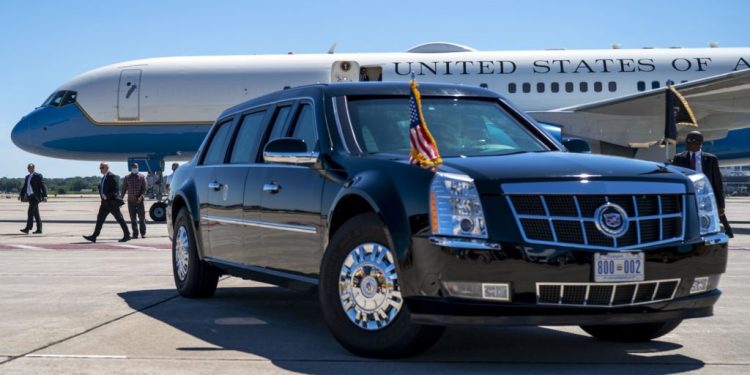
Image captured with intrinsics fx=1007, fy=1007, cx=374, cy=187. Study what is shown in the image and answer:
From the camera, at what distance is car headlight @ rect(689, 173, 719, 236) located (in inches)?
227

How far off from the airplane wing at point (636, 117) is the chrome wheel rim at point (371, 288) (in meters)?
18.2

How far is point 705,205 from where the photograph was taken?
19.2 ft

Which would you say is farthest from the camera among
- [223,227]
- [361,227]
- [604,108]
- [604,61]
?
[604,61]

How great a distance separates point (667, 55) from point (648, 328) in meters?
A: 21.0

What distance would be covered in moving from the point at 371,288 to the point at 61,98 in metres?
23.6

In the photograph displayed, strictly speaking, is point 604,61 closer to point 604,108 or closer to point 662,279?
point 604,108

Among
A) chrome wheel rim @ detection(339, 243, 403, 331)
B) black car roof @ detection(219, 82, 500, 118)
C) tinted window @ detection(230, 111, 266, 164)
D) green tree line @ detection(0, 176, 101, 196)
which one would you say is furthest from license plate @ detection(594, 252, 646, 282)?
green tree line @ detection(0, 176, 101, 196)

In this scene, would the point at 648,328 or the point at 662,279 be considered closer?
the point at 662,279

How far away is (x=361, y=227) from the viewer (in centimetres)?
577

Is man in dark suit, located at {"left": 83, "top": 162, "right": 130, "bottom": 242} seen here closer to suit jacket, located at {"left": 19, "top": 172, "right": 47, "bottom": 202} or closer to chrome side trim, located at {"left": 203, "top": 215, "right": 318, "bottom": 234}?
suit jacket, located at {"left": 19, "top": 172, "right": 47, "bottom": 202}

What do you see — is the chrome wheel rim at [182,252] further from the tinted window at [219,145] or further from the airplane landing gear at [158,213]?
the airplane landing gear at [158,213]

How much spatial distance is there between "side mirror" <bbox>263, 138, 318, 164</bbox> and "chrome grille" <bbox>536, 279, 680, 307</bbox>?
193 centimetres

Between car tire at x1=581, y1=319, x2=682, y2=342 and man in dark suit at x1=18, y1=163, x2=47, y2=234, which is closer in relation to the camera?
car tire at x1=581, y1=319, x2=682, y2=342

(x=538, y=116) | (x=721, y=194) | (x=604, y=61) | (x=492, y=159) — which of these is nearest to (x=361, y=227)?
(x=492, y=159)
